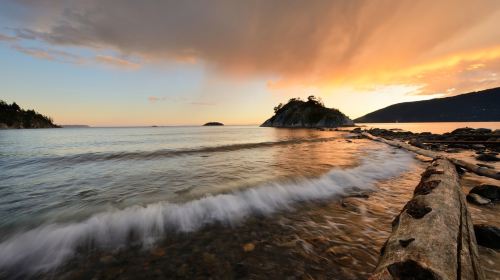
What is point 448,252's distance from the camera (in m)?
2.76

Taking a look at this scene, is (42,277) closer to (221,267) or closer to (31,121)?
(221,267)

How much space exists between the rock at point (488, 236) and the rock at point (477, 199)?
281 centimetres

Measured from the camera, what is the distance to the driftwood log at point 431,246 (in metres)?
2.48

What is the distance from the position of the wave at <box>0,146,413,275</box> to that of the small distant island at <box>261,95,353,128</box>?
471 ft

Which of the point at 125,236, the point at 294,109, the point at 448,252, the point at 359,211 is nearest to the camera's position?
the point at 448,252

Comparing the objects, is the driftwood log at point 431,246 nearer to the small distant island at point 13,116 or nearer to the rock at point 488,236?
the rock at point 488,236

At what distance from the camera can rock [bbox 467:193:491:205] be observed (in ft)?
20.9

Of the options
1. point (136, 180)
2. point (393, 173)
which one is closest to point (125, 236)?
point (136, 180)

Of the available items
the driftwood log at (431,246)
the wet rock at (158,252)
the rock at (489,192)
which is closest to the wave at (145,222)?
the wet rock at (158,252)

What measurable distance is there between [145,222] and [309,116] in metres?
156

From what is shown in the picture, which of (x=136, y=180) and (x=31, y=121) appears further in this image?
(x=31, y=121)

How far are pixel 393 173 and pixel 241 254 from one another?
10363 mm

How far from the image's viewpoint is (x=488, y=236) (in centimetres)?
423

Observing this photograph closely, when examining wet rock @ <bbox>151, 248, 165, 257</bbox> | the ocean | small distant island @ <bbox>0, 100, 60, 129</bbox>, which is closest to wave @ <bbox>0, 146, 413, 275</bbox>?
the ocean
